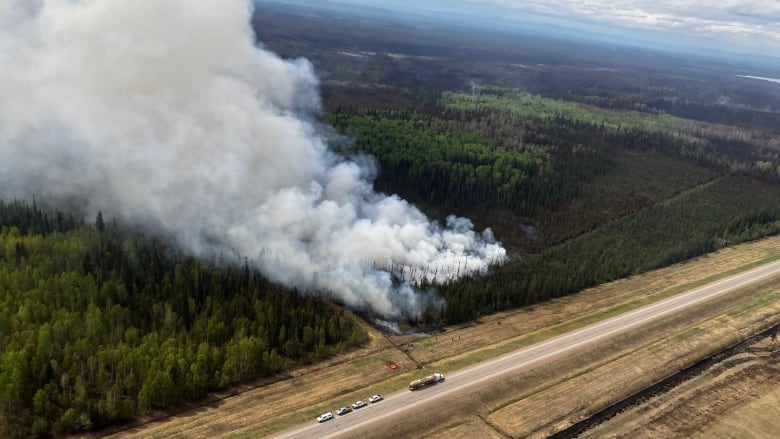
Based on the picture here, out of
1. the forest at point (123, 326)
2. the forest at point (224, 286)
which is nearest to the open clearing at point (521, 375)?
the forest at point (224, 286)

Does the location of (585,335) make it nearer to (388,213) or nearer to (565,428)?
(565,428)

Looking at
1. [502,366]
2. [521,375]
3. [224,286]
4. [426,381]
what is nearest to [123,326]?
[224,286]

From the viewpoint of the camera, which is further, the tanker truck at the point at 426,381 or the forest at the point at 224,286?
the tanker truck at the point at 426,381

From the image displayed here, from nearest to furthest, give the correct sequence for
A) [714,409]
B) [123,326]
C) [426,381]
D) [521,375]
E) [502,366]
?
[426,381] → [714,409] → [123,326] → [521,375] → [502,366]

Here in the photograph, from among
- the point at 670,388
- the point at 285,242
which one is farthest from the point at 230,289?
the point at 670,388

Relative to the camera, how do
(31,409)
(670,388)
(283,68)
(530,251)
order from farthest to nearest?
(283,68)
(530,251)
(670,388)
(31,409)

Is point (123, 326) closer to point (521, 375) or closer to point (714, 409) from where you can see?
point (521, 375)

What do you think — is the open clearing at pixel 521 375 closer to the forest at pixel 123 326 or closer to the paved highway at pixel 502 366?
the paved highway at pixel 502 366
